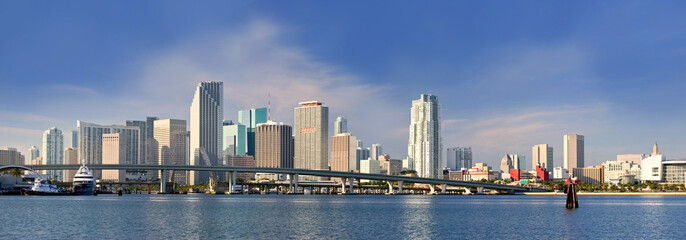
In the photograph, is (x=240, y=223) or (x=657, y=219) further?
(x=657, y=219)

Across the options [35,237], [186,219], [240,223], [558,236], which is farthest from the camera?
[186,219]

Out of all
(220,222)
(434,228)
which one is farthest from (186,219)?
(434,228)

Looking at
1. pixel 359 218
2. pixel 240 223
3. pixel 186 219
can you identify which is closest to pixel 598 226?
pixel 359 218

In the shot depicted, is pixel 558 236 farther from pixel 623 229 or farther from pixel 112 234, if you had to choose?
pixel 112 234

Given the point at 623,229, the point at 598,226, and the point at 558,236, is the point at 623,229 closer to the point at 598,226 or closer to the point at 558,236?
the point at 598,226

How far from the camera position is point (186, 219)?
92375mm

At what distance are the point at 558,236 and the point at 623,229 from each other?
44.2ft

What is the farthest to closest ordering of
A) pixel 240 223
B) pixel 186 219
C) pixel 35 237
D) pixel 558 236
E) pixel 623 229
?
pixel 186 219
pixel 240 223
pixel 623 229
pixel 558 236
pixel 35 237

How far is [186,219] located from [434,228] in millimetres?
32791

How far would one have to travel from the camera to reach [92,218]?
93062 millimetres

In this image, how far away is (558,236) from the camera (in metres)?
70.5

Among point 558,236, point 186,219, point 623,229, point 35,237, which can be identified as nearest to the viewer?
point 35,237

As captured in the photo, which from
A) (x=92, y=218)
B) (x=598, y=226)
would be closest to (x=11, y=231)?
(x=92, y=218)

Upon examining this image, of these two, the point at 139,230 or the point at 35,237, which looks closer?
the point at 35,237
